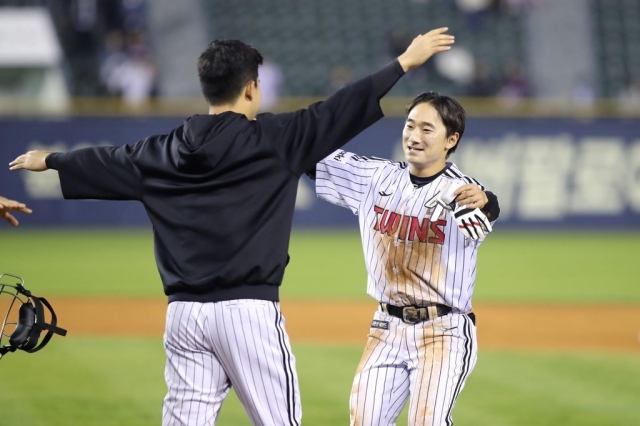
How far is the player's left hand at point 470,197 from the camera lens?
159 inches

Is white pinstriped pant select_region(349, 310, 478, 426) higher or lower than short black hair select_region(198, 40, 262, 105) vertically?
lower

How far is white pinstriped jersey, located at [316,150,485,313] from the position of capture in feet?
14.5

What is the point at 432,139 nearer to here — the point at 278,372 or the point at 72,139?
the point at 278,372

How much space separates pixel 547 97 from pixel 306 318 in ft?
43.3

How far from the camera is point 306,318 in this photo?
34.3 feet

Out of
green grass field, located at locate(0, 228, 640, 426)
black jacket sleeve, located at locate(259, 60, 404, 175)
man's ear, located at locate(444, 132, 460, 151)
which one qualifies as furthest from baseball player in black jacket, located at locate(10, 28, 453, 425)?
green grass field, located at locate(0, 228, 640, 426)

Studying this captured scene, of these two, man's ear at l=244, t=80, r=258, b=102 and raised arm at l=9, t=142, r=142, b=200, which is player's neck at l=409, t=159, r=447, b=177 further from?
raised arm at l=9, t=142, r=142, b=200

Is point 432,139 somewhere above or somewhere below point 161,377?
above

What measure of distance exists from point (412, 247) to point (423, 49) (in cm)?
109

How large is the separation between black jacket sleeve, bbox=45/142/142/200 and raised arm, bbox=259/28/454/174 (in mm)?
599

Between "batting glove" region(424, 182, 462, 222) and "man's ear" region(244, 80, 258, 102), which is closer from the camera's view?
"man's ear" region(244, 80, 258, 102)

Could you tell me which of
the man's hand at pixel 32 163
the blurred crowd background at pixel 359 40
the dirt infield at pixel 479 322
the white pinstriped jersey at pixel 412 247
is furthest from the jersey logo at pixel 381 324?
the blurred crowd background at pixel 359 40

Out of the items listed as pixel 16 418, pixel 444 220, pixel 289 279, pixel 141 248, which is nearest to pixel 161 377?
pixel 16 418

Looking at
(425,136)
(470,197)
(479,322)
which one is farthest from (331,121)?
(479,322)
